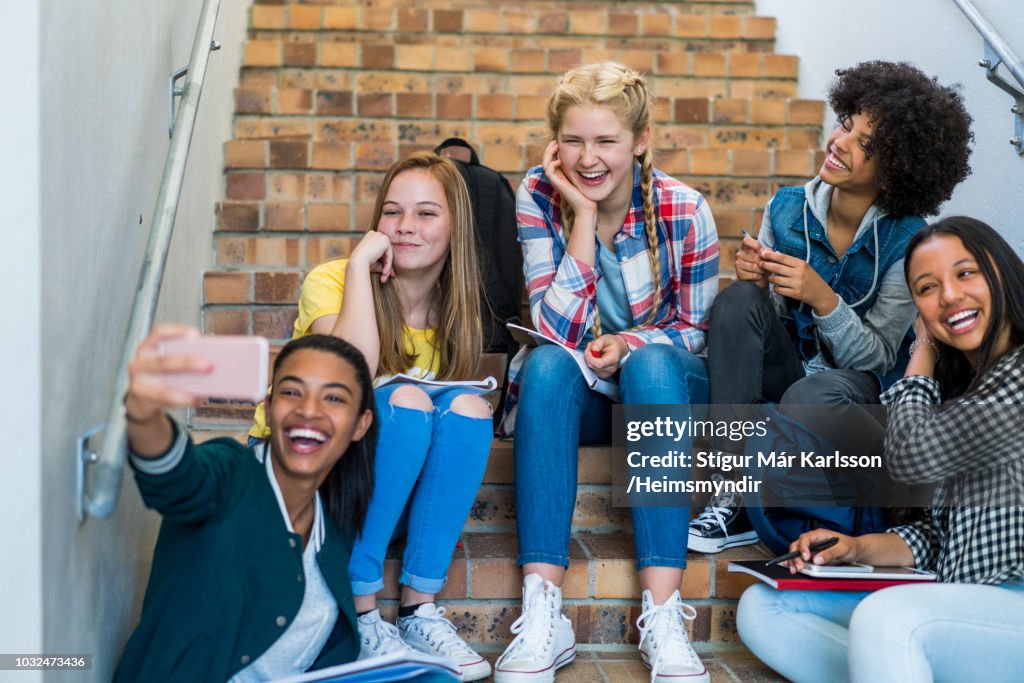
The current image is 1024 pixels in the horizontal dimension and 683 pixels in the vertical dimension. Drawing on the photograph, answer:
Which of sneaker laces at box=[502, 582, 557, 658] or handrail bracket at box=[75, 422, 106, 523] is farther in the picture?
sneaker laces at box=[502, 582, 557, 658]

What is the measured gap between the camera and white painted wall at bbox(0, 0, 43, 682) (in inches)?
41.7

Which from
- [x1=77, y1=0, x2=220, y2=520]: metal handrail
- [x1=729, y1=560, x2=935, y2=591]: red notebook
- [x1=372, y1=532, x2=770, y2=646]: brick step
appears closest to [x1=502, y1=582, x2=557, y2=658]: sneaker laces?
[x1=372, y1=532, x2=770, y2=646]: brick step

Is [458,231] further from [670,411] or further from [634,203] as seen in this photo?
[670,411]

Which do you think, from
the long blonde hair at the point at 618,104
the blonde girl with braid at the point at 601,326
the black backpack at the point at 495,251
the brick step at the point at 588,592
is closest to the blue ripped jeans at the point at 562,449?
the blonde girl with braid at the point at 601,326

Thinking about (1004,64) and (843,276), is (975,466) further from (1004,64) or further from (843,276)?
(1004,64)

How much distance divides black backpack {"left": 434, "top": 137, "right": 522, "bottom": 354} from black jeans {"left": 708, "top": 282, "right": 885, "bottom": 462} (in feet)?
1.54

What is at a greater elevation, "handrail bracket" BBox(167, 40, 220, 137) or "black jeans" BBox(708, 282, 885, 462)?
"handrail bracket" BBox(167, 40, 220, 137)

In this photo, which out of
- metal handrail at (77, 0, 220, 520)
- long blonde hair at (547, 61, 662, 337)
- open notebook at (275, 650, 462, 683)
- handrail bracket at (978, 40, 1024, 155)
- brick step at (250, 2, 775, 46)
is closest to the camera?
metal handrail at (77, 0, 220, 520)

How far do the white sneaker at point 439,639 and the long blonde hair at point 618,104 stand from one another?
2.11 ft

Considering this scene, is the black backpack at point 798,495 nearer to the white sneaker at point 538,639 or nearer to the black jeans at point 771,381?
the black jeans at point 771,381

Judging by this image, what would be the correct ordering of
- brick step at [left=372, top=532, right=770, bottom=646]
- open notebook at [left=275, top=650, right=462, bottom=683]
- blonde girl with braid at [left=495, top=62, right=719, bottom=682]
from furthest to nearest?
1. brick step at [left=372, top=532, right=770, bottom=646]
2. blonde girl with braid at [left=495, top=62, right=719, bottom=682]
3. open notebook at [left=275, top=650, right=462, bottom=683]

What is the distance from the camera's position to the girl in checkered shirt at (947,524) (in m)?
1.39

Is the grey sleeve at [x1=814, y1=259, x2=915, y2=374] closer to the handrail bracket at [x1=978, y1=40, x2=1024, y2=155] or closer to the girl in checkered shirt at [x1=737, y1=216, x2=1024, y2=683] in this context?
the girl in checkered shirt at [x1=737, y1=216, x2=1024, y2=683]

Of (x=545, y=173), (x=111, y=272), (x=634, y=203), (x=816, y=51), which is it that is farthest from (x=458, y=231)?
(x=816, y=51)
